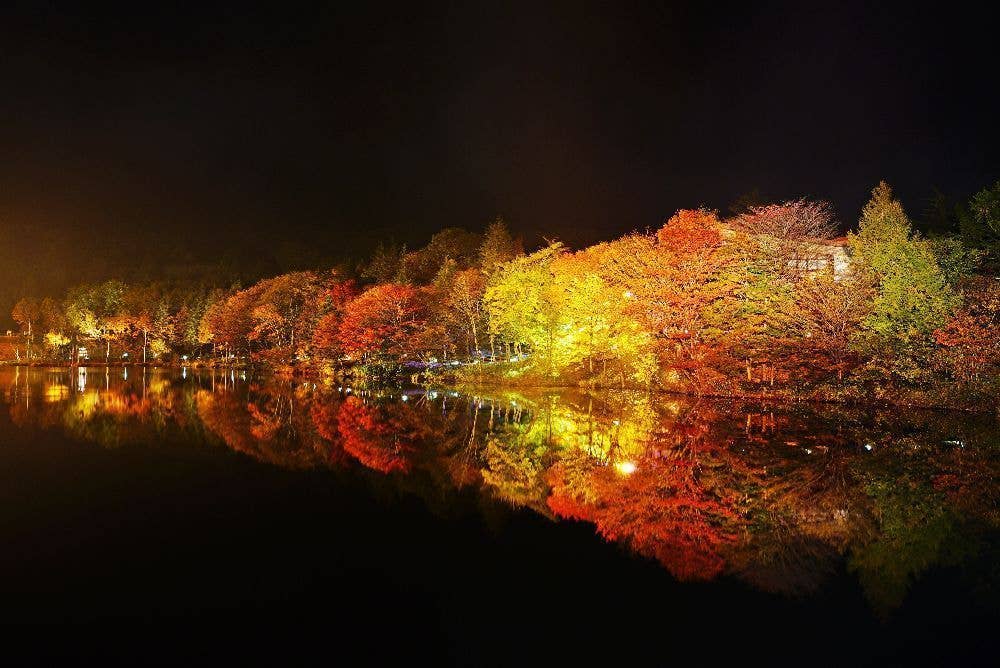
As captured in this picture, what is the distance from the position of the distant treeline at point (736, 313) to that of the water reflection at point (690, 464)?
3868 mm

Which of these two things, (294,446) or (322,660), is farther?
(294,446)

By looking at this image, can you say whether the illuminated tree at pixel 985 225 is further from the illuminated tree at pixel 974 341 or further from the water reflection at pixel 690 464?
the water reflection at pixel 690 464

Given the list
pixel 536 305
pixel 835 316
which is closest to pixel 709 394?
pixel 835 316

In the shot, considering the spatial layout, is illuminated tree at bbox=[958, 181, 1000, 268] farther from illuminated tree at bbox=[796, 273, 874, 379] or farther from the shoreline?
the shoreline

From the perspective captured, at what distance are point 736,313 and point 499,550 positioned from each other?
24971 mm

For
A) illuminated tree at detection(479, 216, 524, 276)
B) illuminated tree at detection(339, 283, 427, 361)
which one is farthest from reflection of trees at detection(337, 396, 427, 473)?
illuminated tree at detection(479, 216, 524, 276)

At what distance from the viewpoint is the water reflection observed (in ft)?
26.8

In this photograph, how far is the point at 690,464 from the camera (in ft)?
44.1

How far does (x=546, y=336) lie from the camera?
37.4 metres

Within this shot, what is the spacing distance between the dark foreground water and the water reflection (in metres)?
0.07

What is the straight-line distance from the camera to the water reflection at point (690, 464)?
8.16 m

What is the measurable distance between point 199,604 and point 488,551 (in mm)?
3472

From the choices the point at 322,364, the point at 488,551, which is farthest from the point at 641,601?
the point at 322,364

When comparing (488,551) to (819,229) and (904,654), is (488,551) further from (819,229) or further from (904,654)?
(819,229)
